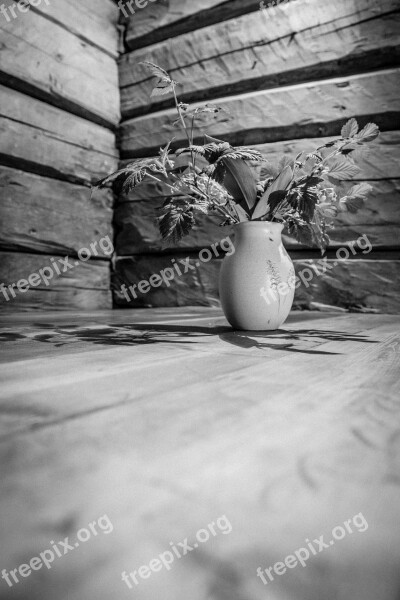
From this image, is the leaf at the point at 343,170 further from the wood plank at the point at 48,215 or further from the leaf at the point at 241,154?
the wood plank at the point at 48,215

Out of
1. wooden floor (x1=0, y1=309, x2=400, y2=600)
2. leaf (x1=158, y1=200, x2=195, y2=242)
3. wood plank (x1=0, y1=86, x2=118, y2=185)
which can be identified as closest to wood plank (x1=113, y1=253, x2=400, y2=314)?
wood plank (x1=0, y1=86, x2=118, y2=185)

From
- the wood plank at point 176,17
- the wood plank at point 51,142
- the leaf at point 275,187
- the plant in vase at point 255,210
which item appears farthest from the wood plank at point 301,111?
the leaf at point 275,187

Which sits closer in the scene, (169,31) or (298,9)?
(298,9)

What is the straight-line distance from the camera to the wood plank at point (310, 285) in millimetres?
1866

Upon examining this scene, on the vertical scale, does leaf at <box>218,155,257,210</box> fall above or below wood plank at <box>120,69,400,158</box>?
below

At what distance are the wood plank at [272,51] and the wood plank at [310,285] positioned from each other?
863 mm

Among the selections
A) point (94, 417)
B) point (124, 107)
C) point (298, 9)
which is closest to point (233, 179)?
point (94, 417)

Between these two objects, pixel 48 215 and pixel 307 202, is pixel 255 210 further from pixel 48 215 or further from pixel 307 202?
pixel 48 215

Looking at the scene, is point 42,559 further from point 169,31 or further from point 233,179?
point 169,31

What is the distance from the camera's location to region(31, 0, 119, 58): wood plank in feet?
6.77

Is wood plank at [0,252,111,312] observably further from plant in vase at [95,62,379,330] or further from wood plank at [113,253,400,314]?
plant in vase at [95,62,379,330]

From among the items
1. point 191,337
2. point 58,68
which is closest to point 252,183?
point 191,337

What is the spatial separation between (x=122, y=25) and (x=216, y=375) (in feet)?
8.62

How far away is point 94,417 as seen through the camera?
32 cm
